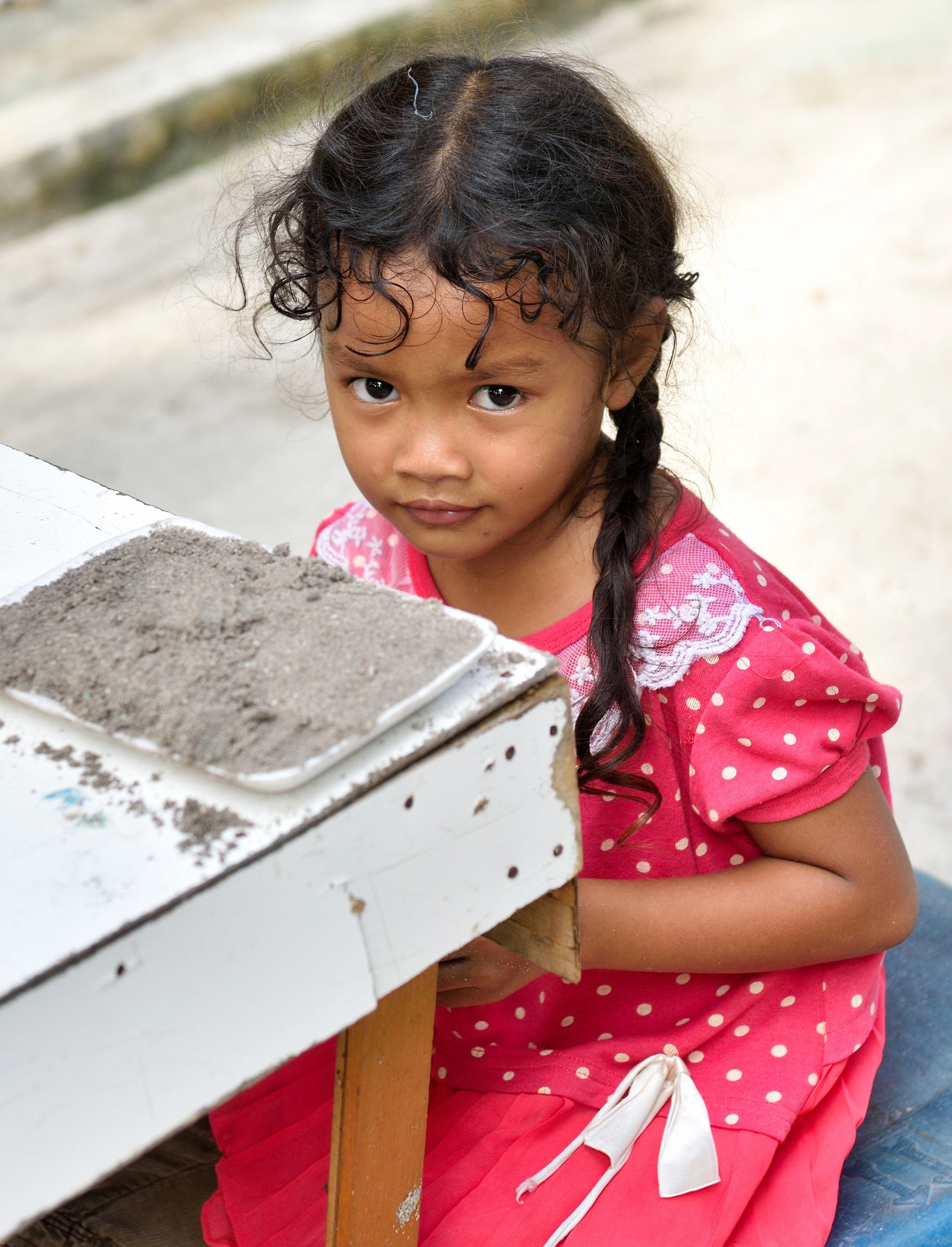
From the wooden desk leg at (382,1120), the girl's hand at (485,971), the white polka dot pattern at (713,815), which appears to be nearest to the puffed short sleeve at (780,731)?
the white polka dot pattern at (713,815)

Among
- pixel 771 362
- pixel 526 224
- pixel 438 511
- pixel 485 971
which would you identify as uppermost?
pixel 526 224

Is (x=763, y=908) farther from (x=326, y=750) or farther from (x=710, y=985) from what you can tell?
(x=326, y=750)

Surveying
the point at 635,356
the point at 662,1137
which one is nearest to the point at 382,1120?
the point at 662,1137

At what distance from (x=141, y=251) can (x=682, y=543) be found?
11.2 ft

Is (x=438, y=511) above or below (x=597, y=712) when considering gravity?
above

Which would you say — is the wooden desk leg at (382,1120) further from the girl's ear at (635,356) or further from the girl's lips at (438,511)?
the girl's ear at (635,356)

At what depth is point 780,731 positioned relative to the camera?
3.28 ft

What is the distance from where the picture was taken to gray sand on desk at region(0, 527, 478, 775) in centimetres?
62

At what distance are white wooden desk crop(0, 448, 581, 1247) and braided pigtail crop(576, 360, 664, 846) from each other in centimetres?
35

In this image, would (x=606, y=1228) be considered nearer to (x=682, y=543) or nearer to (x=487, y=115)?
(x=682, y=543)

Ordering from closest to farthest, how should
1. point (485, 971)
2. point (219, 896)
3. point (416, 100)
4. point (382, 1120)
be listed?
point (219, 896) < point (382, 1120) < point (485, 971) < point (416, 100)

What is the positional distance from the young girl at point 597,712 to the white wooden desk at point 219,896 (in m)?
0.33

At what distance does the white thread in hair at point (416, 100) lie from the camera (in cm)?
109

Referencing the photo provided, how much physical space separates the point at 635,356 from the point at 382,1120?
2.12 ft
